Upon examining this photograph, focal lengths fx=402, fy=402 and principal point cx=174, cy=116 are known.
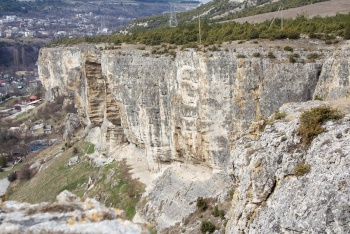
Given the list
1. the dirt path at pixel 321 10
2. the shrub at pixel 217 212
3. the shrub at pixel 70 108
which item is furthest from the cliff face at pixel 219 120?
the shrub at pixel 70 108

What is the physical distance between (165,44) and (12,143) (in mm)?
42080

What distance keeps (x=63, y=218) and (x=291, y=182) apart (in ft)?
19.8

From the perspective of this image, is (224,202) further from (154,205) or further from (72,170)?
(72,170)

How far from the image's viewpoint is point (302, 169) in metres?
9.89

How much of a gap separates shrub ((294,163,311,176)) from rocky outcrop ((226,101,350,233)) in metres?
0.10

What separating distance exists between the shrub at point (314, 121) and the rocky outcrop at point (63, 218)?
606cm

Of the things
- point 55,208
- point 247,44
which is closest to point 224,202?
point 247,44

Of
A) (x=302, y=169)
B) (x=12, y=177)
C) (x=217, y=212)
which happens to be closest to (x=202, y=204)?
(x=217, y=212)

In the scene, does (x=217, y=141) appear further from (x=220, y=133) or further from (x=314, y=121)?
(x=314, y=121)

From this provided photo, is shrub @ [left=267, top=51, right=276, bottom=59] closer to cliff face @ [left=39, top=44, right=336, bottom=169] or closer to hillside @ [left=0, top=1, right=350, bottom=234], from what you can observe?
hillside @ [left=0, top=1, right=350, bottom=234]

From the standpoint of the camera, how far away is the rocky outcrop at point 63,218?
5.73 metres

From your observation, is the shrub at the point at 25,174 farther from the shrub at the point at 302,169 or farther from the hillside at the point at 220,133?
the shrub at the point at 302,169

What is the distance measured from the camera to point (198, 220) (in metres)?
22.3

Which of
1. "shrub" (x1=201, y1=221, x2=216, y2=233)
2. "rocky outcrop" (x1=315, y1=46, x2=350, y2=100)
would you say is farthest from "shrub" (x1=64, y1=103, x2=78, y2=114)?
"rocky outcrop" (x1=315, y1=46, x2=350, y2=100)
